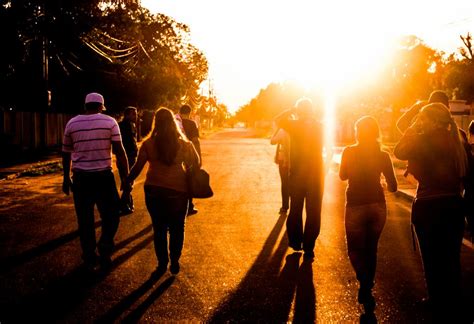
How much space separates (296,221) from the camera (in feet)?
22.1

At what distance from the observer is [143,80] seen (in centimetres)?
3828

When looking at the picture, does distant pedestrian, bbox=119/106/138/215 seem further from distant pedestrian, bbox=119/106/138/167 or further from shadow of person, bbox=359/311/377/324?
shadow of person, bbox=359/311/377/324

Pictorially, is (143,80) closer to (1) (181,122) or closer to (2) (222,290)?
(1) (181,122)

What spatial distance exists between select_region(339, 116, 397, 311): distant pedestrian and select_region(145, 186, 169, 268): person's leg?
1937 millimetres

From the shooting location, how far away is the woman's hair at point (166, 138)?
18.2ft

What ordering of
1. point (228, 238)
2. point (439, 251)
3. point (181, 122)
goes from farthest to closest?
point (181, 122) < point (228, 238) < point (439, 251)

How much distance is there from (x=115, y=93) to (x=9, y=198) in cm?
2550

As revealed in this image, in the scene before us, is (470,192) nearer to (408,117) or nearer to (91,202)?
(408,117)

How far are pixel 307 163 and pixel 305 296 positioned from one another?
186cm

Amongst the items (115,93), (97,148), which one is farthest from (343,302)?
(115,93)

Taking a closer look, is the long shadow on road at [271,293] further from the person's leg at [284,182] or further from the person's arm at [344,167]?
the person's leg at [284,182]

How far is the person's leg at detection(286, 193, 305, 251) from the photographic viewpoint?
6613mm

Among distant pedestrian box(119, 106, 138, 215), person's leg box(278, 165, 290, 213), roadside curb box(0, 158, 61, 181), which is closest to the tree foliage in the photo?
roadside curb box(0, 158, 61, 181)

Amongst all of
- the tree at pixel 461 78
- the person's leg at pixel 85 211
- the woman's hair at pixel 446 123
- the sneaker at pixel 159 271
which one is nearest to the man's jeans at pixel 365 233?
the woman's hair at pixel 446 123
